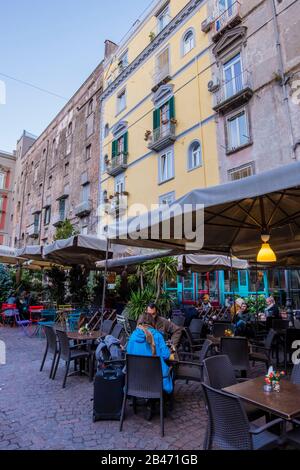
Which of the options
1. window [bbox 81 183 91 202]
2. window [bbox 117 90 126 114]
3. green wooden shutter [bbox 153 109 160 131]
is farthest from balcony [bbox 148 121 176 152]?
window [bbox 81 183 91 202]

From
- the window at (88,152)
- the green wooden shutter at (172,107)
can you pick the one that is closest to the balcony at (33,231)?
the window at (88,152)

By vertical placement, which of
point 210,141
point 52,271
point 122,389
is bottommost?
point 122,389

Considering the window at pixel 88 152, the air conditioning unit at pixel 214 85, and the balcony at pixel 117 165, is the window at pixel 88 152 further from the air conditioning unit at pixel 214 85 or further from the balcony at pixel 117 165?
the air conditioning unit at pixel 214 85

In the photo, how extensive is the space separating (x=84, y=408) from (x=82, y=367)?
→ 184 cm

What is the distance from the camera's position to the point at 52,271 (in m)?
13.4

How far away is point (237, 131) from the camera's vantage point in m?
12.6

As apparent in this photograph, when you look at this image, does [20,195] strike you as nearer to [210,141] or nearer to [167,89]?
[167,89]

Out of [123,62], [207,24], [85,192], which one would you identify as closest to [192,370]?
[207,24]

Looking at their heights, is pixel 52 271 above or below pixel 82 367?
above

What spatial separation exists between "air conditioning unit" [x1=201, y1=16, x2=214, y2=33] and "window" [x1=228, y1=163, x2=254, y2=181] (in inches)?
284

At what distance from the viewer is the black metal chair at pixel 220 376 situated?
2986mm

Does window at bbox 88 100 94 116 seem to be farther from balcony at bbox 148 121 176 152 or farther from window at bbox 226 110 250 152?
window at bbox 226 110 250 152

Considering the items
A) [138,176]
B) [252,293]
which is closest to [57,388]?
[252,293]

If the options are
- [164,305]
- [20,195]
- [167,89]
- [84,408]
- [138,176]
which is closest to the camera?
[84,408]
